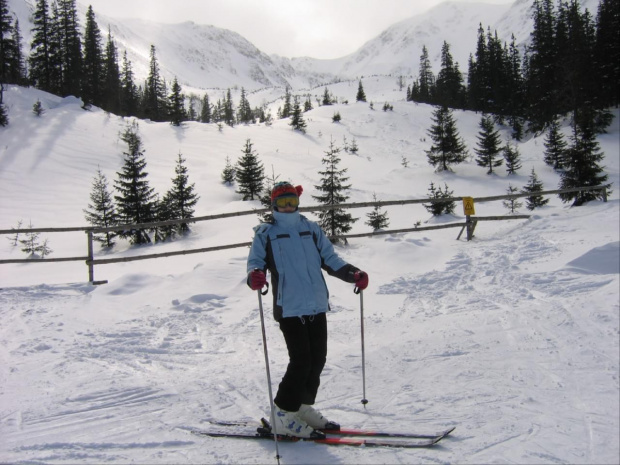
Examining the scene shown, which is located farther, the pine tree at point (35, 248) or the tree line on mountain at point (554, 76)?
the tree line on mountain at point (554, 76)

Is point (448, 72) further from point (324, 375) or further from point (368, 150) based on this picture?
point (324, 375)

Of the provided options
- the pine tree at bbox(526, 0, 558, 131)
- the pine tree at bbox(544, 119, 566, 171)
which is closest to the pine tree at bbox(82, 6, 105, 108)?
the pine tree at bbox(544, 119, 566, 171)

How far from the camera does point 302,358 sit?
3.08 meters

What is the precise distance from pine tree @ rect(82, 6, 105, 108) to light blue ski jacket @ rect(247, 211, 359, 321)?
155 feet

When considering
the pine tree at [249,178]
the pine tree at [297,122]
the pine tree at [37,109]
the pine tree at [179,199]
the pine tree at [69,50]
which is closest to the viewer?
the pine tree at [179,199]

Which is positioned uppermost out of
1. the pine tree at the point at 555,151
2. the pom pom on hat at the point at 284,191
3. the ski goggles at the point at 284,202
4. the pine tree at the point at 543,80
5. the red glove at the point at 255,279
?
the pine tree at the point at 543,80

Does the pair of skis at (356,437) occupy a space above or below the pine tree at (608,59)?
below

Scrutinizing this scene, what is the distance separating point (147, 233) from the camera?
18.0 meters

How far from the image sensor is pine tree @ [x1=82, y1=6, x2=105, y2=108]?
44062 mm

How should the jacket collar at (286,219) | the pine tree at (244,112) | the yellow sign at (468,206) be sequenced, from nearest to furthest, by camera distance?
the jacket collar at (286,219) → the yellow sign at (468,206) → the pine tree at (244,112)

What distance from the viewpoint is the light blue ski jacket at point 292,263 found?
3.12 metres

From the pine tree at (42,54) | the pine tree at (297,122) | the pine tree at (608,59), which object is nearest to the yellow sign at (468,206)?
the pine tree at (608,59)

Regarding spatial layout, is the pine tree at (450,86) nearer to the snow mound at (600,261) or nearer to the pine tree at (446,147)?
the pine tree at (446,147)

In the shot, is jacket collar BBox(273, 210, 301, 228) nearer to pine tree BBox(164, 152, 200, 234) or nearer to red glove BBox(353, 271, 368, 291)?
red glove BBox(353, 271, 368, 291)
